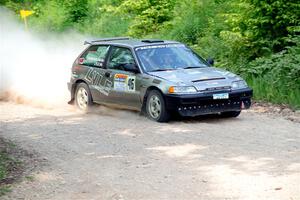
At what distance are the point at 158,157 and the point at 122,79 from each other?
178 inches

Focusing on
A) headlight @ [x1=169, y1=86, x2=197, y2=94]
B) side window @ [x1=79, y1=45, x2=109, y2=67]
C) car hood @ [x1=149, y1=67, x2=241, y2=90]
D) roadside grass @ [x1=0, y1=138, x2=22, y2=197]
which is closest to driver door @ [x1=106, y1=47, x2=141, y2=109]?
side window @ [x1=79, y1=45, x2=109, y2=67]

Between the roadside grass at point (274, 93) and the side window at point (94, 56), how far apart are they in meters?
3.69

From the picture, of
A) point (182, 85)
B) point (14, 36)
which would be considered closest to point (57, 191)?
point (182, 85)

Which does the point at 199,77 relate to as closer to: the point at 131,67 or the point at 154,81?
the point at 154,81

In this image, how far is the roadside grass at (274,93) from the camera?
14445mm

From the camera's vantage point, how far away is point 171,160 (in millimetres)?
9328

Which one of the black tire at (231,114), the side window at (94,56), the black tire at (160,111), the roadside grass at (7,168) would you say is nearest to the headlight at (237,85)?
the black tire at (231,114)

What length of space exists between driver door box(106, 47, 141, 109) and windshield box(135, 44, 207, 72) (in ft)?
0.86

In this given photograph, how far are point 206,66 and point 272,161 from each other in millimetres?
5215

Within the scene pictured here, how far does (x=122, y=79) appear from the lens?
45.4 ft

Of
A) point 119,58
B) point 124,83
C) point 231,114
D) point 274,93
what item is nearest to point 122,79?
point 124,83

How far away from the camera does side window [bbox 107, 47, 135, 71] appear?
1391 centimetres

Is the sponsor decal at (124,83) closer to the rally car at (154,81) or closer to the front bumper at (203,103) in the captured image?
the rally car at (154,81)

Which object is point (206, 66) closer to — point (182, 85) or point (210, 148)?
point (182, 85)
